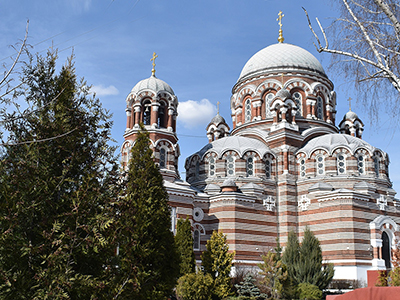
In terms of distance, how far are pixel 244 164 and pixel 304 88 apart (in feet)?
29.0

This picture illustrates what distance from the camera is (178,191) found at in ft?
78.3

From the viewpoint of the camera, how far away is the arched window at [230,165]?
27812 mm

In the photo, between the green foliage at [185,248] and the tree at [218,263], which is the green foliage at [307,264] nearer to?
the tree at [218,263]

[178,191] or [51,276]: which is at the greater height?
[178,191]

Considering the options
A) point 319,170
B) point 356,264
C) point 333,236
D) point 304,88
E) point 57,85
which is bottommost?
point 356,264

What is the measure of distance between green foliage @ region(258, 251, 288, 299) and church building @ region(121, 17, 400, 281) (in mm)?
6894

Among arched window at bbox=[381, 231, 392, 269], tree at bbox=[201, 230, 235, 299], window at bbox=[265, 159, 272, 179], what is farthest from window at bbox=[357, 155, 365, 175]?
tree at bbox=[201, 230, 235, 299]

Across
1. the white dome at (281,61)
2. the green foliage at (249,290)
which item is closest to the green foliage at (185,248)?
the green foliage at (249,290)

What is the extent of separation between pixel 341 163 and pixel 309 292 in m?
11.4

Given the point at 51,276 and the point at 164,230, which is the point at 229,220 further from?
the point at 51,276

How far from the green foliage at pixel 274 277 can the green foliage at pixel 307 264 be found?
192 centimetres

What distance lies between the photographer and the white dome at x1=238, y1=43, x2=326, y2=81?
32.8 m

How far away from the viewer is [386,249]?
82.8 feet

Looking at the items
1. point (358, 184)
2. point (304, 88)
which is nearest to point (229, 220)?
point (358, 184)
